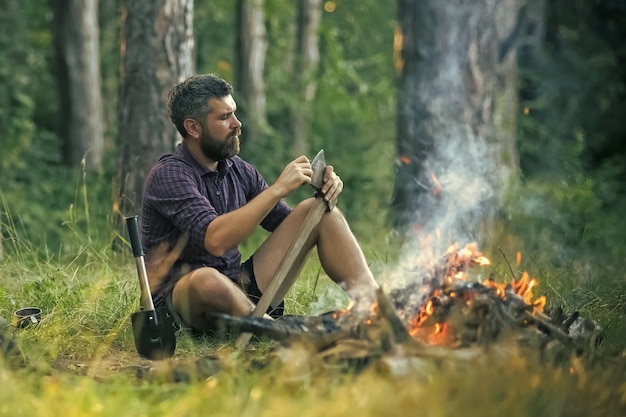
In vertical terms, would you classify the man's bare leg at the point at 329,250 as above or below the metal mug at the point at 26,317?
above

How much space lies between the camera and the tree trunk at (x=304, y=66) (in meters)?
16.4

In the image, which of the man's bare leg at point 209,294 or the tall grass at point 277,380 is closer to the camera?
the tall grass at point 277,380

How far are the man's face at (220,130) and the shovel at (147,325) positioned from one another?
621mm

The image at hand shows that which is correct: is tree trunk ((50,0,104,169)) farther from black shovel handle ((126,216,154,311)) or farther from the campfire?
the campfire

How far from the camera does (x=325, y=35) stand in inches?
690

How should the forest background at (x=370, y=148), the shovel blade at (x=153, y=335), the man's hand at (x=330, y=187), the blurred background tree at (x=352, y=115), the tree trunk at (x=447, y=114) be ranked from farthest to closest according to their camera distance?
the tree trunk at (x=447, y=114) < the blurred background tree at (x=352, y=115) < the forest background at (x=370, y=148) < the man's hand at (x=330, y=187) < the shovel blade at (x=153, y=335)

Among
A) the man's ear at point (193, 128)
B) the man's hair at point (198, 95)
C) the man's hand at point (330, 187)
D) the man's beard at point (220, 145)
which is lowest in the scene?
the man's hand at point (330, 187)

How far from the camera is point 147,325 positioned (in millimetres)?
4828

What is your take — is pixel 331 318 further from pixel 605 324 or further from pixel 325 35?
pixel 325 35

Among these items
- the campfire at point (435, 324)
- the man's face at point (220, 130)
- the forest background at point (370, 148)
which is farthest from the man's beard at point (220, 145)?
the forest background at point (370, 148)

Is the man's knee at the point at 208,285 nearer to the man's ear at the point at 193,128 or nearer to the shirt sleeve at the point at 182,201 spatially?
the shirt sleeve at the point at 182,201

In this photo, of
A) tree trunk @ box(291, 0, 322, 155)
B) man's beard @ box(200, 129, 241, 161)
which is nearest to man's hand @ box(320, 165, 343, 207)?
man's beard @ box(200, 129, 241, 161)

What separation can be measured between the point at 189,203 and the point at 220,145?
0.38 metres

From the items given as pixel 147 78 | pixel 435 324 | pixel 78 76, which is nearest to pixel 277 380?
pixel 435 324
